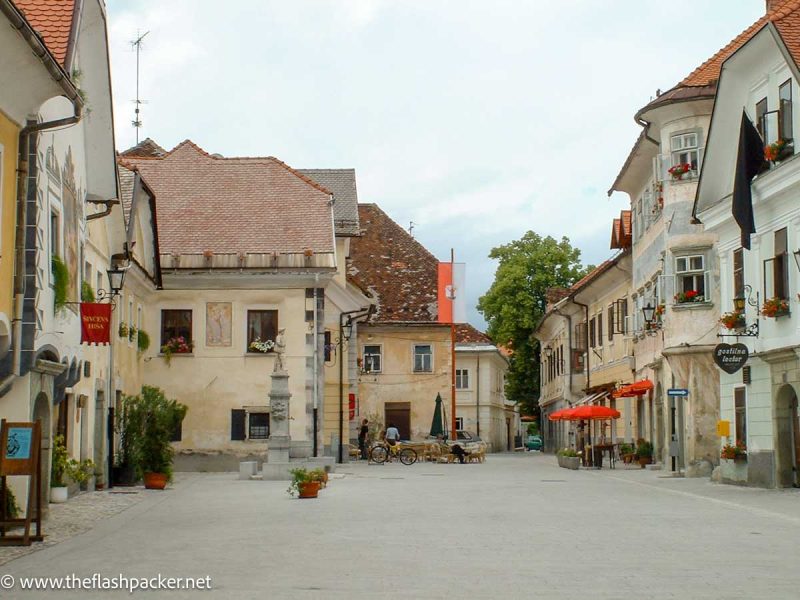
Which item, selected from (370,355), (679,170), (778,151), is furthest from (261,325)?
(370,355)

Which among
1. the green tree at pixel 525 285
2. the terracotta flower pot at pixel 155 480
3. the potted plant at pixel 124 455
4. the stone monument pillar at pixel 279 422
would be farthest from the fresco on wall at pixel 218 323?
the green tree at pixel 525 285

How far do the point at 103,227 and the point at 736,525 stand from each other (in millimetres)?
17704

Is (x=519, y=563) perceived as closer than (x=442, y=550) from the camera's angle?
Yes

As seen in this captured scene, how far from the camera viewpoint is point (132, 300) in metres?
36.1

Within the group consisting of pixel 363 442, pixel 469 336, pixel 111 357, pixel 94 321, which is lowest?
pixel 363 442

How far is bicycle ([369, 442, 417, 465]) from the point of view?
1807 inches

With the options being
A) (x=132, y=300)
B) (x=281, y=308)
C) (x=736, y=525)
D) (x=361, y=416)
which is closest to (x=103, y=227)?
(x=132, y=300)

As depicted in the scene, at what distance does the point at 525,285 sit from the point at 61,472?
182 feet

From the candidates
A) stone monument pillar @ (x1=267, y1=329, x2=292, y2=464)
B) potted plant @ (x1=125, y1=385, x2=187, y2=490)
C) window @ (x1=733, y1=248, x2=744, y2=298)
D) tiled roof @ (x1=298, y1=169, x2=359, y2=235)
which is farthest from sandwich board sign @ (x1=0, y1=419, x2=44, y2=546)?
tiled roof @ (x1=298, y1=169, x2=359, y2=235)

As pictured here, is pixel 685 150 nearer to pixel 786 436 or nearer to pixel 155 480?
pixel 786 436

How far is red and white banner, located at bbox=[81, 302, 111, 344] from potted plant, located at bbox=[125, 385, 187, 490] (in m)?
8.68

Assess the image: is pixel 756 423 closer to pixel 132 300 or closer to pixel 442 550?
pixel 442 550

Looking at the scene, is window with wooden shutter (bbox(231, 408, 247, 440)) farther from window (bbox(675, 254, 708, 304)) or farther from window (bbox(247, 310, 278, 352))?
window (bbox(675, 254, 708, 304))

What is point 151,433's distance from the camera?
29.3 meters
